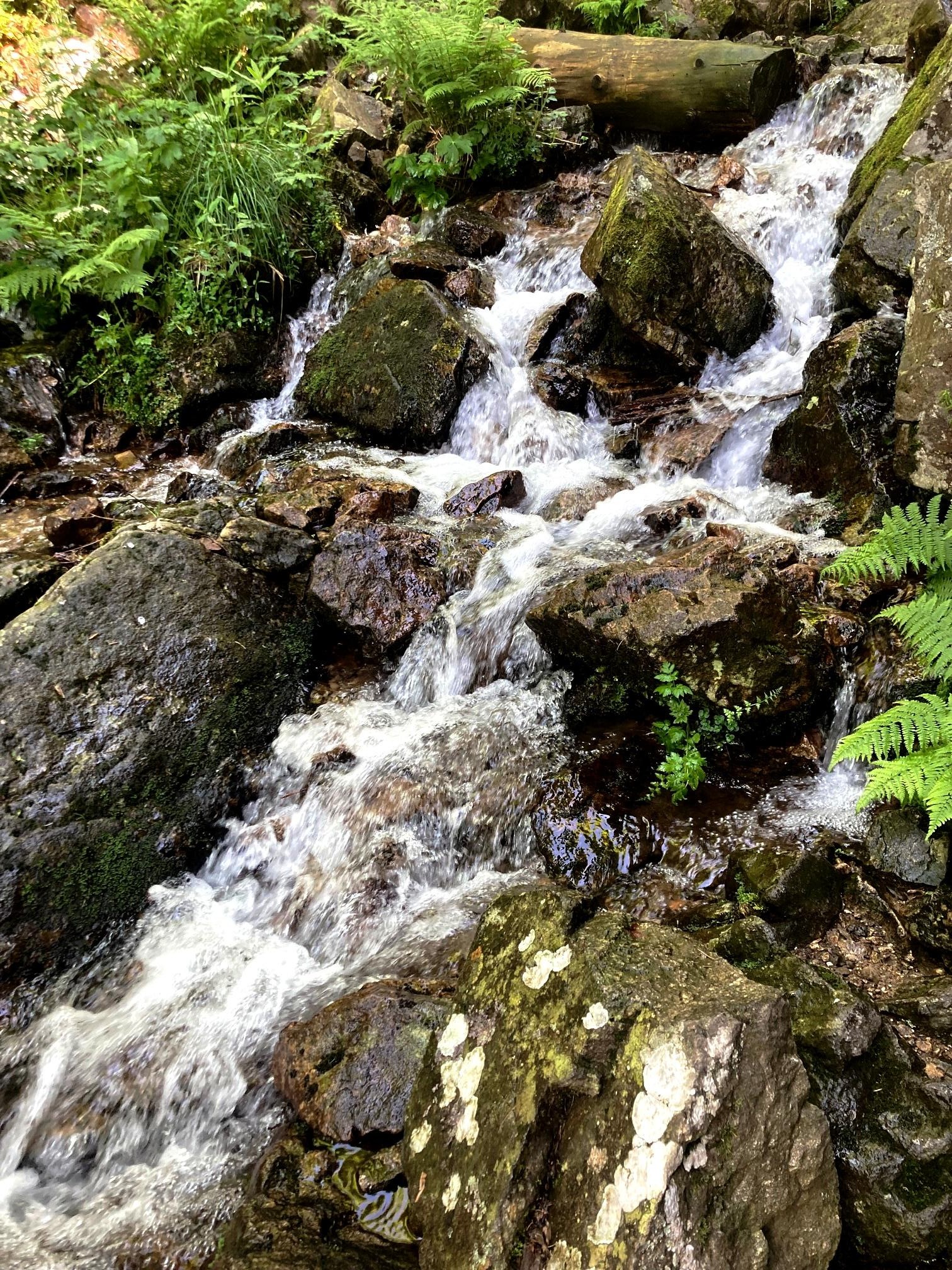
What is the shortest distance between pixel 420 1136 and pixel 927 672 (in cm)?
280

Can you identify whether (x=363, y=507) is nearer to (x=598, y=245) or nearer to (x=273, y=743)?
(x=273, y=743)

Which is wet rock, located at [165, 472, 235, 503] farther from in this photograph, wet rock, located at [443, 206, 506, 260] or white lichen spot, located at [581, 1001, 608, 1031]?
white lichen spot, located at [581, 1001, 608, 1031]

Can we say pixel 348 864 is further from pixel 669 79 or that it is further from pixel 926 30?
pixel 669 79

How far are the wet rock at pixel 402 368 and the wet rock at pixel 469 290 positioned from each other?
0.55 metres

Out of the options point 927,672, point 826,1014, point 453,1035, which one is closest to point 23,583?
point 453,1035

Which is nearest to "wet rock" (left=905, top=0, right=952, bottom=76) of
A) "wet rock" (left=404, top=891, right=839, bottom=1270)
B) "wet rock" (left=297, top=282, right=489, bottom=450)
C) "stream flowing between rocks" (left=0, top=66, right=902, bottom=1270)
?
"stream flowing between rocks" (left=0, top=66, right=902, bottom=1270)

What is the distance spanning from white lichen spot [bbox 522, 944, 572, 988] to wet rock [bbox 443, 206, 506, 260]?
8264 mm

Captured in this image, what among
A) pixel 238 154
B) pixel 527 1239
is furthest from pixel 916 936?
pixel 238 154

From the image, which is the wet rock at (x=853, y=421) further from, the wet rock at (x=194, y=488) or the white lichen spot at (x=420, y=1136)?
the wet rock at (x=194, y=488)

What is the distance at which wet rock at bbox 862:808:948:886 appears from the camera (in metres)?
3.09

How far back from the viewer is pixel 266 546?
5250 mm

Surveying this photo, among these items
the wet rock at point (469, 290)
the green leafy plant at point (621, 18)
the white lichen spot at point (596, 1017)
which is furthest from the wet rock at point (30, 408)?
the green leafy plant at point (621, 18)

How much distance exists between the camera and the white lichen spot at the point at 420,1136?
7.03ft

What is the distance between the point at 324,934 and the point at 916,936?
105 inches
